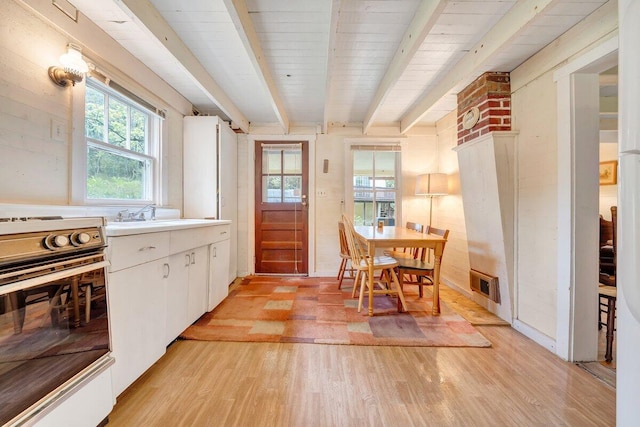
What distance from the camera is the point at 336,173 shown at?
394cm

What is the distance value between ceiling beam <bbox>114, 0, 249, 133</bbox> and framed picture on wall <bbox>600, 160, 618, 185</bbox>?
4797 mm

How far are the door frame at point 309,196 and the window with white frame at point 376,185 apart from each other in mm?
644

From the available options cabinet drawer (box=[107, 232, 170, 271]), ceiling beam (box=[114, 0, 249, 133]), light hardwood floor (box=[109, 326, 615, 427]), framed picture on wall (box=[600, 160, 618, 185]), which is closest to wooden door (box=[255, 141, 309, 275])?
ceiling beam (box=[114, 0, 249, 133])

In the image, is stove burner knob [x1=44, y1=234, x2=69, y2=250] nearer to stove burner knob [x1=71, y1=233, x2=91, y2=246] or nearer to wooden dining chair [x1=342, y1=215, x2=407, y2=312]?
stove burner knob [x1=71, y1=233, x2=91, y2=246]

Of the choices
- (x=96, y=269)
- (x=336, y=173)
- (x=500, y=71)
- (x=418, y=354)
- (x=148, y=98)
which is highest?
(x=500, y=71)

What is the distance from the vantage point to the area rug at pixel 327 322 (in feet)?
6.73

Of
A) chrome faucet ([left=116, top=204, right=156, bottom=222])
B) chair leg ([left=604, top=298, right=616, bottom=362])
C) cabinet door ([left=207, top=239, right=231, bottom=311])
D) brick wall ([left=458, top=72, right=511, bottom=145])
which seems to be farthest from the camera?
cabinet door ([left=207, top=239, right=231, bottom=311])

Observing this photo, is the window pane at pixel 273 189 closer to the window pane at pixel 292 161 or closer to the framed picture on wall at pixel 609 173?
the window pane at pixel 292 161

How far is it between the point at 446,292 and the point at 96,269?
3.38m

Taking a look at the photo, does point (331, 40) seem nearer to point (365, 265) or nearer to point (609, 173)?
point (365, 265)

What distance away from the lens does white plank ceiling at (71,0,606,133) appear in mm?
1613

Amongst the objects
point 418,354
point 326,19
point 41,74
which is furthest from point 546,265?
point 41,74

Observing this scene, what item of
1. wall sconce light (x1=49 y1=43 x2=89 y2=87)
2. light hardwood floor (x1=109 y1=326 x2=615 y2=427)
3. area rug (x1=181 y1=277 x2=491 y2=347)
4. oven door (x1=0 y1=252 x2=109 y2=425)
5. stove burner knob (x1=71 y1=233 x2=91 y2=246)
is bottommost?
light hardwood floor (x1=109 y1=326 x2=615 y2=427)

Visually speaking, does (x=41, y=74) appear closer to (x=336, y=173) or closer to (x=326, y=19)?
(x=326, y=19)
